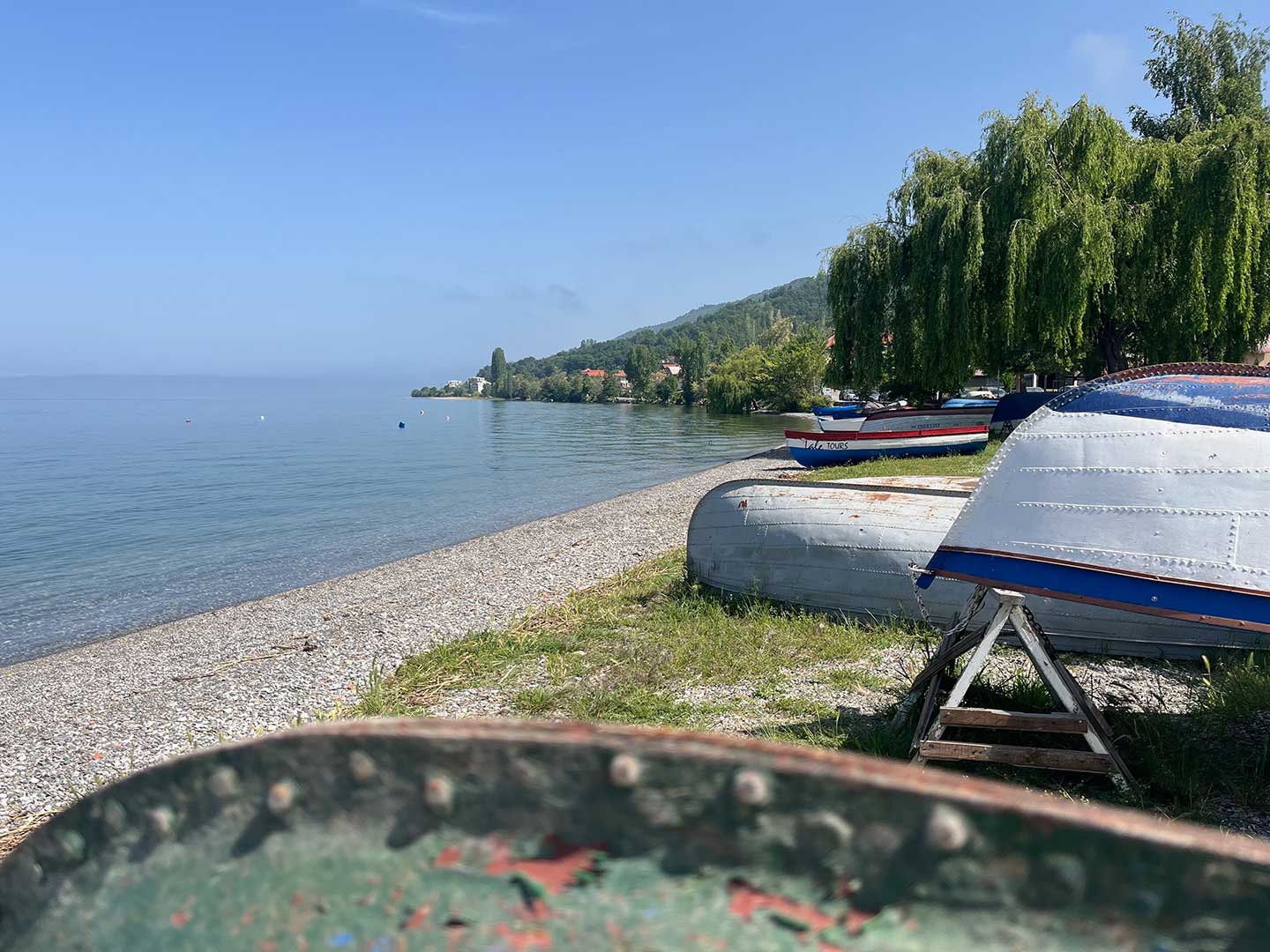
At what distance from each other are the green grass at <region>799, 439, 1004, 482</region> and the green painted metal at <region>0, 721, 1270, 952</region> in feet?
62.0

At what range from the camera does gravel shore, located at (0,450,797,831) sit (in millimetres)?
7516

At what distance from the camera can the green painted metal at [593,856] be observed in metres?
0.85

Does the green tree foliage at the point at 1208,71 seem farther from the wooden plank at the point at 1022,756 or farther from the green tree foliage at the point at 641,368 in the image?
the green tree foliage at the point at 641,368

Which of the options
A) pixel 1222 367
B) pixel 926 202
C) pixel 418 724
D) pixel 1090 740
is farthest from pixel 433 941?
pixel 926 202

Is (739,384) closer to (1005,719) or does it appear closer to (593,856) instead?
(1005,719)

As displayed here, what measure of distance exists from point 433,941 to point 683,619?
26.7ft

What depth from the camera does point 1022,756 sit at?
4.86 meters

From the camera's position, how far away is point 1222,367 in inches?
189

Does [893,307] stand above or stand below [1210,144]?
below

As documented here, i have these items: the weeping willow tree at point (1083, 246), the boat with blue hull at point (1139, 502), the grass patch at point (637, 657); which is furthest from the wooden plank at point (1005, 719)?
the weeping willow tree at point (1083, 246)

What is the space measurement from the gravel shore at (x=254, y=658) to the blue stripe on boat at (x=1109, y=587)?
632 centimetres

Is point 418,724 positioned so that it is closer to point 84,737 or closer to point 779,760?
point 779,760

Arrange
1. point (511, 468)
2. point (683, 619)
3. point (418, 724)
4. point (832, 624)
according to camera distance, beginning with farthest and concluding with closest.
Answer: point (511, 468), point (683, 619), point (832, 624), point (418, 724)

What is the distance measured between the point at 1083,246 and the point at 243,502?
86.8 feet
